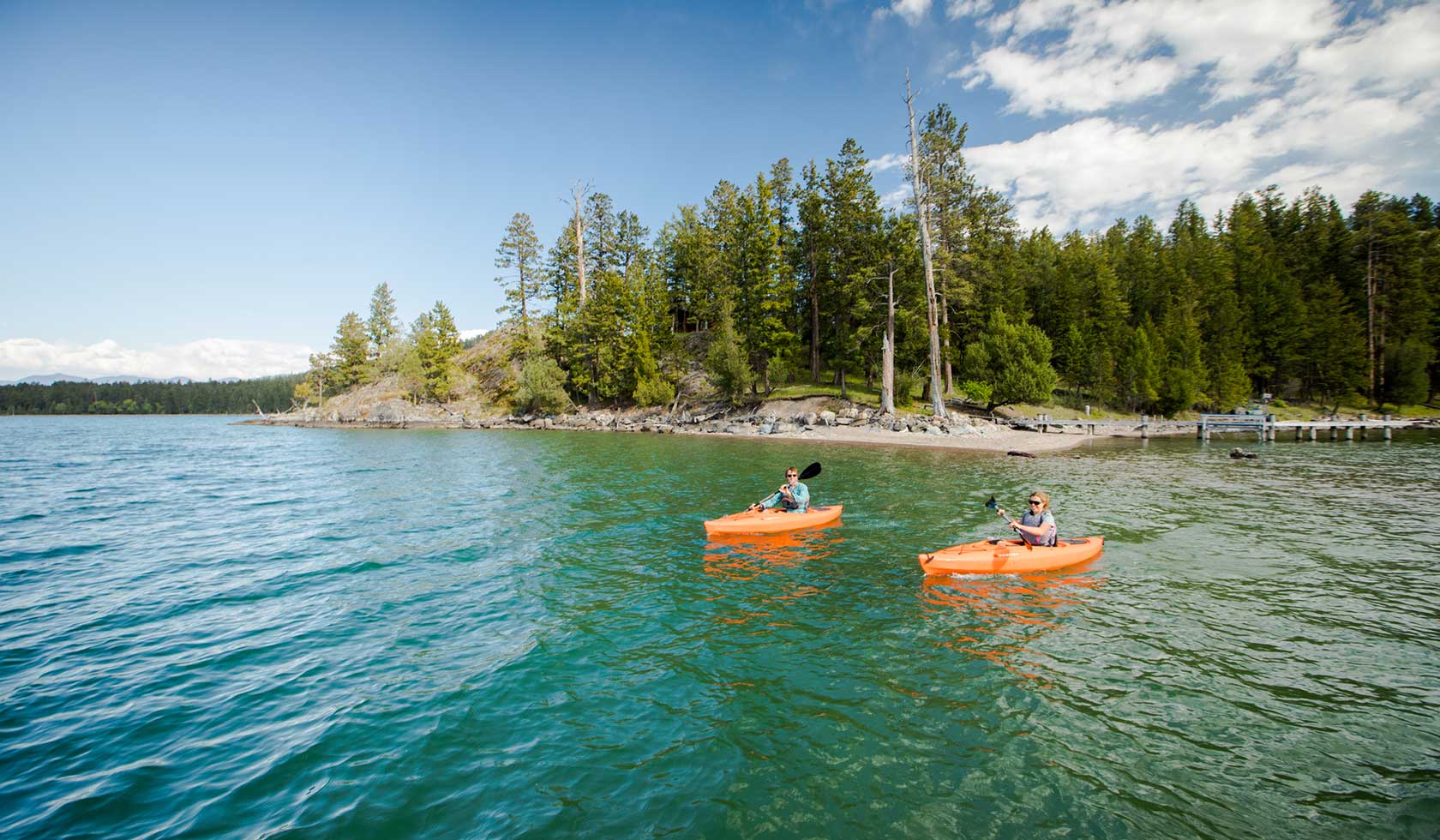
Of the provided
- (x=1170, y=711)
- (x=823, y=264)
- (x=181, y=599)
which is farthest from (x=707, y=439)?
(x=1170, y=711)

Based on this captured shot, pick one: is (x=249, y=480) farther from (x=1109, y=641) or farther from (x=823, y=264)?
(x=823, y=264)

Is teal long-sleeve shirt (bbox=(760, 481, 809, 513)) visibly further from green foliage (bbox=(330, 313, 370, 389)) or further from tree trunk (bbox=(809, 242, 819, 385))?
green foliage (bbox=(330, 313, 370, 389))

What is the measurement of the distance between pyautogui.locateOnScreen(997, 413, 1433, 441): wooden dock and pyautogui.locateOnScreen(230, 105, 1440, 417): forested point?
238 centimetres

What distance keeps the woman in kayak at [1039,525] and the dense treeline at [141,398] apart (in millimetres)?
172737

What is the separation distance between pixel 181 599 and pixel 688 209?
6565 centimetres

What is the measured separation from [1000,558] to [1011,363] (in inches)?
1401

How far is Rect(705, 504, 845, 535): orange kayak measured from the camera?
14.8m

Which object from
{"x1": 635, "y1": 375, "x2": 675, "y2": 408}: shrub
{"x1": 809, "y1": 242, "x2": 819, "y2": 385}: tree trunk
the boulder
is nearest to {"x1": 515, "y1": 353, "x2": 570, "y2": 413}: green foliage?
{"x1": 635, "y1": 375, "x2": 675, "y2": 408}: shrub

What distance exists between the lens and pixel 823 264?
52688 millimetres

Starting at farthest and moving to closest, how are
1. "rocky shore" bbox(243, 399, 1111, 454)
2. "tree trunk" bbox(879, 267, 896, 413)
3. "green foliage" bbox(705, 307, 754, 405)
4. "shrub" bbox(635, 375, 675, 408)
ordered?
"shrub" bbox(635, 375, 675, 408), "green foliage" bbox(705, 307, 754, 405), "tree trunk" bbox(879, 267, 896, 413), "rocky shore" bbox(243, 399, 1111, 454)

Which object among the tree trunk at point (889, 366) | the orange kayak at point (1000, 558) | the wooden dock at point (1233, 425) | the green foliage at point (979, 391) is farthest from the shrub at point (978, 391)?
the orange kayak at point (1000, 558)

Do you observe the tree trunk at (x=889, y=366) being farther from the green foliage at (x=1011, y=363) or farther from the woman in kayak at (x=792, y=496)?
the woman in kayak at (x=792, y=496)

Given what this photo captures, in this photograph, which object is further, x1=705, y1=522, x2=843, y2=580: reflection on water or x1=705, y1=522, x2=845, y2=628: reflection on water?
x1=705, y1=522, x2=843, y2=580: reflection on water

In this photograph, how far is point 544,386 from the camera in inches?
2296
